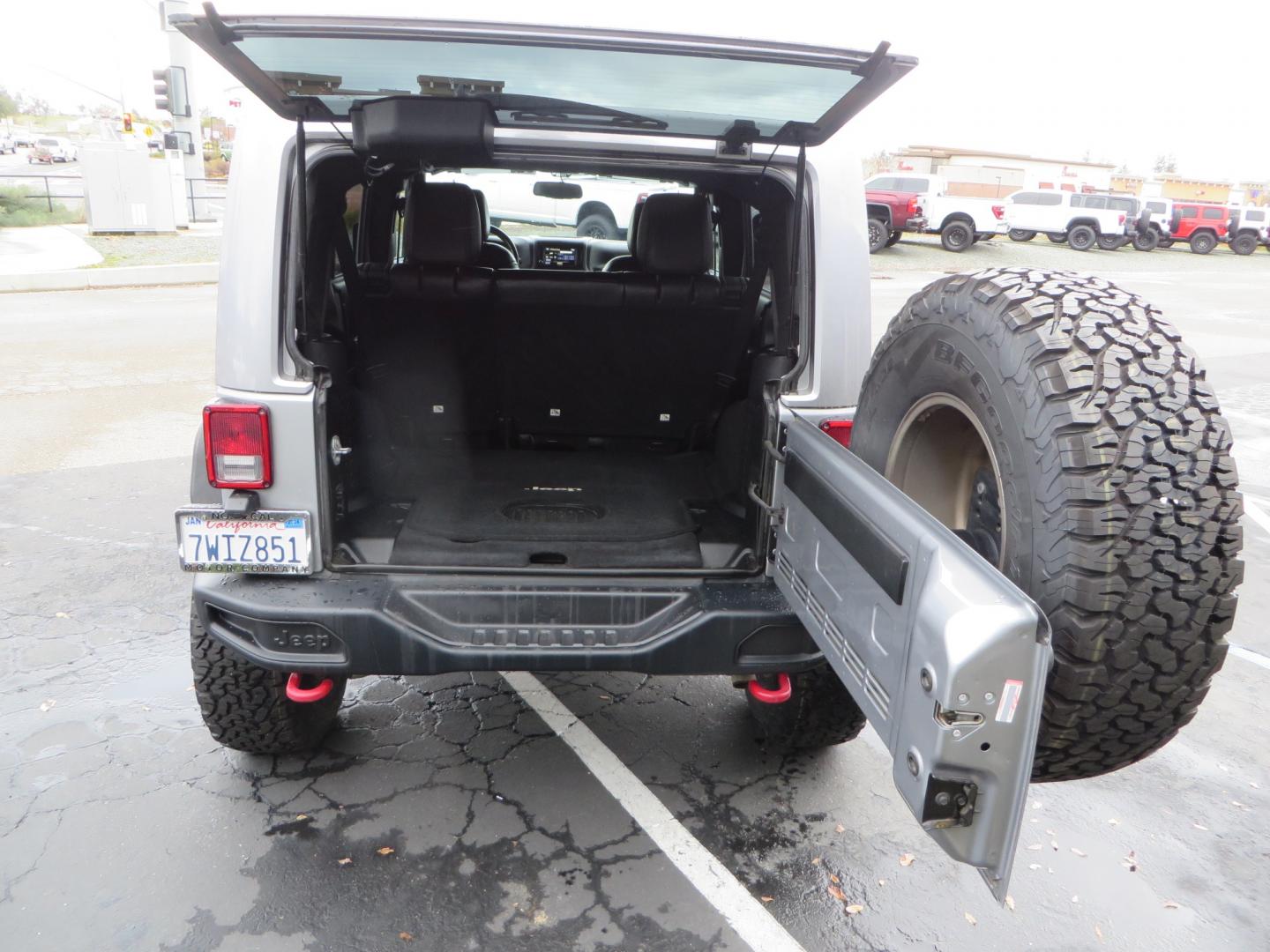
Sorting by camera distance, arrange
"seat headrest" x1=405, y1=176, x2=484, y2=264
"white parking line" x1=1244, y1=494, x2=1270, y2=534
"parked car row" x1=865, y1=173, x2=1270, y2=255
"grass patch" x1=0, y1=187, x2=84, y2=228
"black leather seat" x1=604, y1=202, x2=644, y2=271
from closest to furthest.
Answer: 1. "seat headrest" x1=405, y1=176, x2=484, y2=264
2. "black leather seat" x1=604, y1=202, x2=644, y2=271
3. "white parking line" x1=1244, y1=494, x2=1270, y2=534
4. "grass patch" x1=0, y1=187, x2=84, y2=228
5. "parked car row" x1=865, y1=173, x2=1270, y2=255

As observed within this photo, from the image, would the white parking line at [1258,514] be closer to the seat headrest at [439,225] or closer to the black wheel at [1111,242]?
the seat headrest at [439,225]

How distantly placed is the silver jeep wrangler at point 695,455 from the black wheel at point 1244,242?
3687 cm

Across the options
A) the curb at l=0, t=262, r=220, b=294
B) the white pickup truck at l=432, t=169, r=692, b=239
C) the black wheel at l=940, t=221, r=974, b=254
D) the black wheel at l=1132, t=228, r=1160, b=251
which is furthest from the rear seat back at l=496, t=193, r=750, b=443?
the black wheel at l=1132, t=228, r=1160, b=251

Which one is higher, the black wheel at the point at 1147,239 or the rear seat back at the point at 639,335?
the black wheel at the point at 1147,239

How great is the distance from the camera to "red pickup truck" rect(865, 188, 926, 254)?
76.9 ft

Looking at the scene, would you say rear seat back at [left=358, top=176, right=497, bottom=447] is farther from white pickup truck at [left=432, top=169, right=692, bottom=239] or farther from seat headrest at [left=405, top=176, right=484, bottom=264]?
white pickup truck at [left=432, top=169, right=692, bottom=239]

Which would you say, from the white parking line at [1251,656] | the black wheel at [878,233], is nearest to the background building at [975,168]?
the black wheel at [878,233]

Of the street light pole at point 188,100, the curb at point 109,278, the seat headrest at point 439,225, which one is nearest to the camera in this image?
the seat headrest at point 439,225

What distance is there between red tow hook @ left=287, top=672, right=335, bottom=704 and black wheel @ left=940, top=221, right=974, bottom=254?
2541cm

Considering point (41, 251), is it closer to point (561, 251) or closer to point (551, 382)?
point (561, 251)

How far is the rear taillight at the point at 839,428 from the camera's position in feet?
8.85

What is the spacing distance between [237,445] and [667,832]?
1.63 meters

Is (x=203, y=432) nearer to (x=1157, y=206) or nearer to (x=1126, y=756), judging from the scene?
(x=1126, y=756)

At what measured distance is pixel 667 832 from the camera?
9.08ft
